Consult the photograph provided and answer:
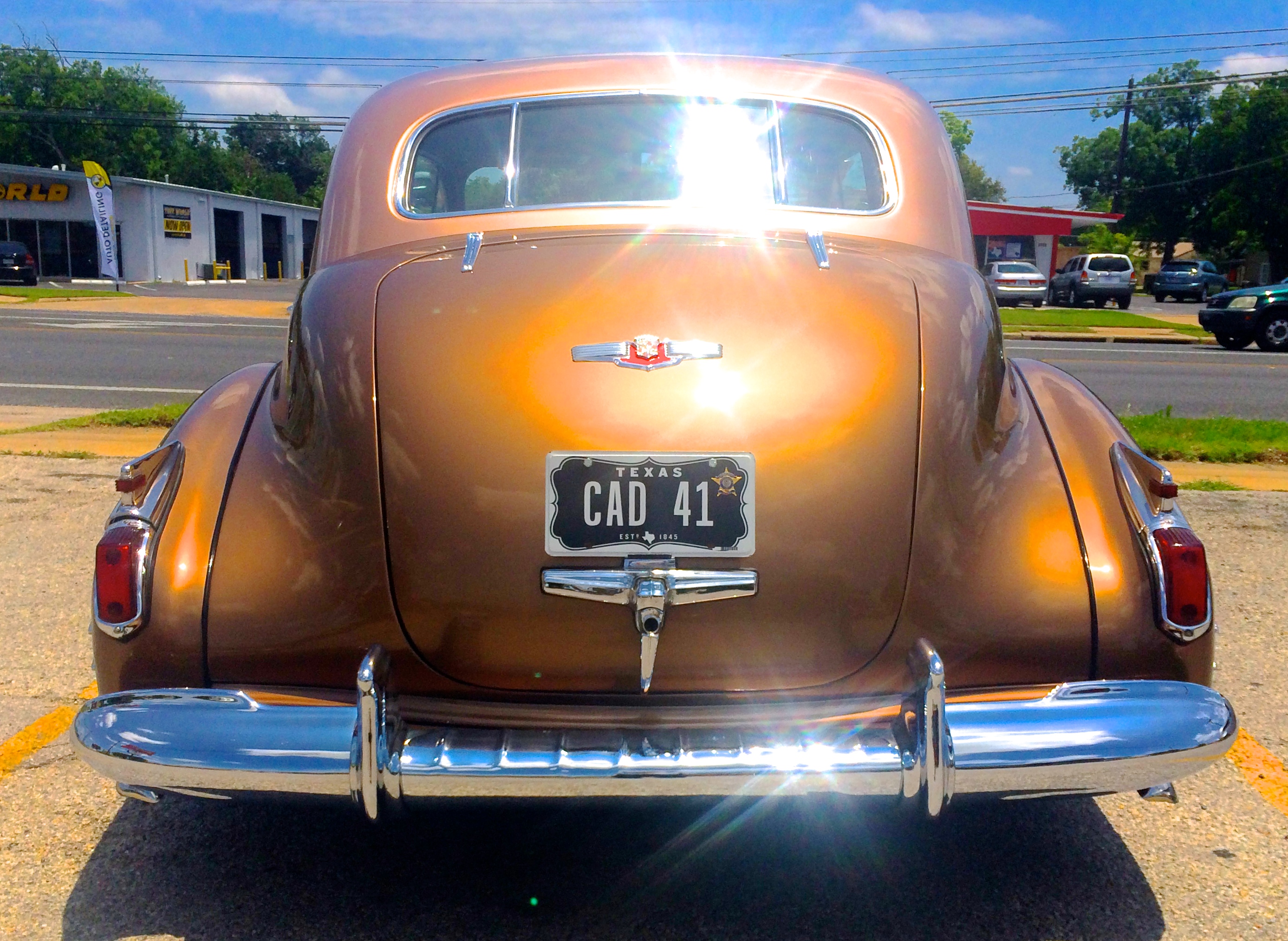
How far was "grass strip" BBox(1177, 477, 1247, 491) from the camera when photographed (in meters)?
6.40

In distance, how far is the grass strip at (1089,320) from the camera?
2258cm

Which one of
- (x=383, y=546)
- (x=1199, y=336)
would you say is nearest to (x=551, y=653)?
(x=383, y=546)

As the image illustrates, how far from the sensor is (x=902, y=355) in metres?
2.17

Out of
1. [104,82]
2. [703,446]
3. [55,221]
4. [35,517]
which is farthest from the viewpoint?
[104,82]

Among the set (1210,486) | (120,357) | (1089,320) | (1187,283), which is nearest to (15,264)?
(120,357)

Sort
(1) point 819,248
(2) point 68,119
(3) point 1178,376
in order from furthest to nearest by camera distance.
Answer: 1. (2) point 68,119
2. (3) point 1178,376
3. (1) point 819,248

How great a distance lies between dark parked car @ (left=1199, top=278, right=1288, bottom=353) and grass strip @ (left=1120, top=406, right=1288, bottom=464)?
10.6 m

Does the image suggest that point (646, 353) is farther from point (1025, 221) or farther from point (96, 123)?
point (96, 123)

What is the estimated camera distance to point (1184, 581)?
2.26m

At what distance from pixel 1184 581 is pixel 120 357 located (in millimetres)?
12833

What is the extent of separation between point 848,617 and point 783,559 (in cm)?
17

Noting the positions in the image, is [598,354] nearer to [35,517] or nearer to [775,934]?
[775,934]

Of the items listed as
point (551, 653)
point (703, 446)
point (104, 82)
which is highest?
point (104, 82)

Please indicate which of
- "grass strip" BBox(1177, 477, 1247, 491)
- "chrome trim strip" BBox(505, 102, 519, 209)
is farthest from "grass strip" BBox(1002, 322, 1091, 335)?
"chrome trim strip" BBox(505, 102, 519, 209)
